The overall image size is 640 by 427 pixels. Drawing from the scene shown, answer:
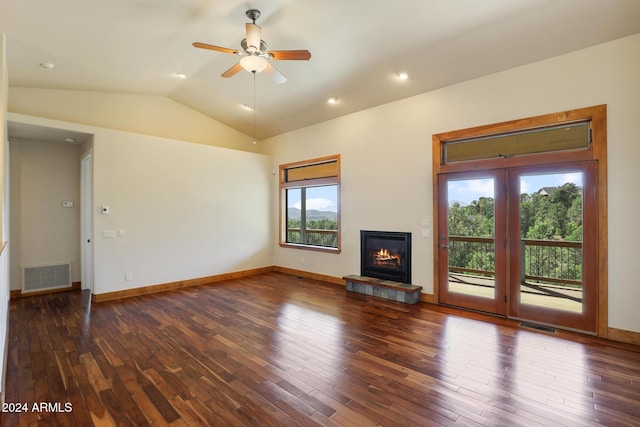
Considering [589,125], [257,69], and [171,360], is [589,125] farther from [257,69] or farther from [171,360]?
[171,360]

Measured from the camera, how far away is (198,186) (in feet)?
20.4

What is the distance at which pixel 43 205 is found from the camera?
5.49 metres

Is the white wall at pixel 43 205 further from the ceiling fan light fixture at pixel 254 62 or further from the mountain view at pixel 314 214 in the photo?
the ceiling fan light fixture at pixel 254 62

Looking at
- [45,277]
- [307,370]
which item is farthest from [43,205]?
[307,370]

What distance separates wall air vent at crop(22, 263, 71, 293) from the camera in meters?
5.31

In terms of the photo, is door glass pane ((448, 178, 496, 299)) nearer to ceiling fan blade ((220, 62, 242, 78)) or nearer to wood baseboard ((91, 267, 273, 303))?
ceiling fan blade ((220, 62, 242, 78))

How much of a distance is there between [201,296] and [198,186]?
2.25 m

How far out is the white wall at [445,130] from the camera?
11.0 ft

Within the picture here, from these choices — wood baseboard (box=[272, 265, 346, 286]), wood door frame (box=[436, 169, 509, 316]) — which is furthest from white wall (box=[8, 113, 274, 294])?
wood door frame (box=[436, 169, 509, 316])

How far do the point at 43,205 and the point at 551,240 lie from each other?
8175 millimetres

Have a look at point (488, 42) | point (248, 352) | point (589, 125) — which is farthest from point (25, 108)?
point (589, 125)

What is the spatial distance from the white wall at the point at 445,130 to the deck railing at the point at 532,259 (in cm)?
34

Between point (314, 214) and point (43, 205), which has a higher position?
point (43, 205)

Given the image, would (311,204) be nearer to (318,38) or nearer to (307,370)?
(318,38)
